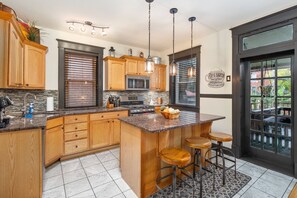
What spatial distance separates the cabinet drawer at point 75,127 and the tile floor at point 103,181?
2.14ft

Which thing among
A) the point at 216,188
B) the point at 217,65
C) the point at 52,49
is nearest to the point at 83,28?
the point at 52,49

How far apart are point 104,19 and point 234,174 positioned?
380 centimetres

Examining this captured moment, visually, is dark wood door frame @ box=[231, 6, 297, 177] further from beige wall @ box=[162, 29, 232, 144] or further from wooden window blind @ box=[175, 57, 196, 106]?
wooden window blind @ box=[175, 57, 196, 106]

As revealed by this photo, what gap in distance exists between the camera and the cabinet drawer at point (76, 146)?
3046mm

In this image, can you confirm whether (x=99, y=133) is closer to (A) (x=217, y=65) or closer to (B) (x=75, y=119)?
(B) (x=75, y=119)

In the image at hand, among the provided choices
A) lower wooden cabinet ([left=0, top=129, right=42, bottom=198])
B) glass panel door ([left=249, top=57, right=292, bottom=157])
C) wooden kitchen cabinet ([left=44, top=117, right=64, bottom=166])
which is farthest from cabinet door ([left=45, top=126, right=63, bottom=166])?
glass panel door ([left=249, top=57, right=292, bottom=157])

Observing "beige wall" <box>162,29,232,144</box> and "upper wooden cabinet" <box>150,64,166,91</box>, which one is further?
"upper wooden cabinet" <box>150,64,166,91</box>

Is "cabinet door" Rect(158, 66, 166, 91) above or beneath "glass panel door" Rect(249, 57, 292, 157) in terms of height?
above

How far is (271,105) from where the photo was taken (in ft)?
9.46

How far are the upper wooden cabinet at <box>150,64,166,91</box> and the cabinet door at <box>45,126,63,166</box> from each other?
288 centimetres

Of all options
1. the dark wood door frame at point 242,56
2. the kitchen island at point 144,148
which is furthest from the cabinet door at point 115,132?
the dark wood door frame at point 242,56

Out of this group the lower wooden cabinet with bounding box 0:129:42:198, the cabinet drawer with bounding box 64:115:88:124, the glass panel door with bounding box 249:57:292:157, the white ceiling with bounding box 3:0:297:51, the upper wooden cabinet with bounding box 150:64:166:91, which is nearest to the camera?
the lower wooden cabinet with bounding box 0:129:42:198

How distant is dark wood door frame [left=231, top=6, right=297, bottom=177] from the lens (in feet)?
8.04

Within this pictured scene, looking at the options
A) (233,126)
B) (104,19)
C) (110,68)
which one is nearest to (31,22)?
(104,19)
